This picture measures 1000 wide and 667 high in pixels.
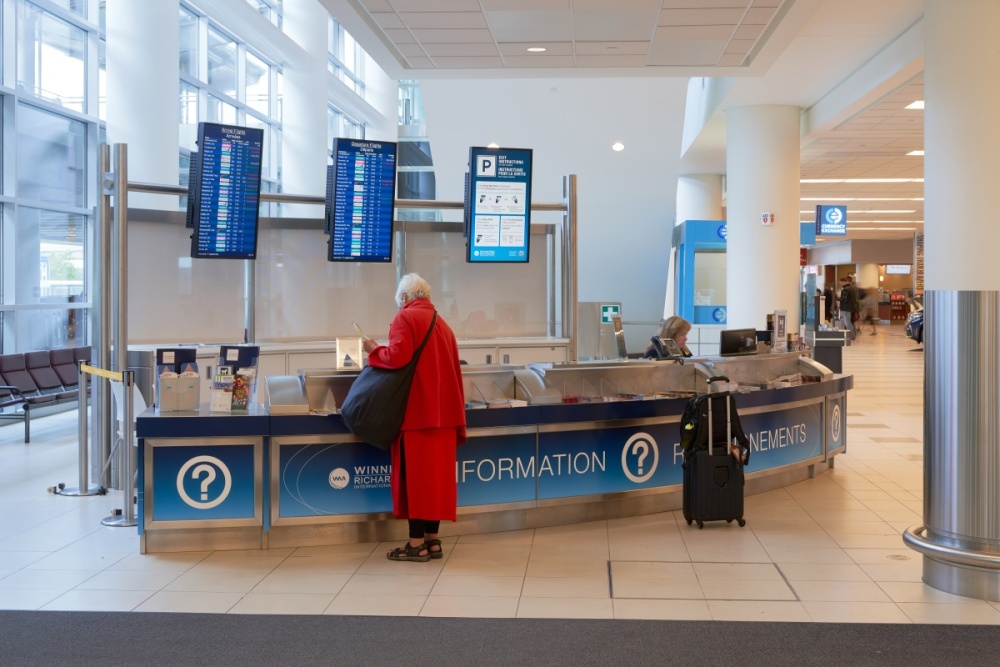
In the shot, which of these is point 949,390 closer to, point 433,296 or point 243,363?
point 243,363

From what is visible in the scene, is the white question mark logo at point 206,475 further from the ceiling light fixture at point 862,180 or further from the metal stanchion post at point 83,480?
the ceiling light fixture at point 862,180

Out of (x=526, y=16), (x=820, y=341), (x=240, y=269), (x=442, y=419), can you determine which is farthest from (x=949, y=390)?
(x=820, y=341)

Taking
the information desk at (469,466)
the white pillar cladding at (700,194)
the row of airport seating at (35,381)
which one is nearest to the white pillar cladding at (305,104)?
the white pillar cladding at (700,194)

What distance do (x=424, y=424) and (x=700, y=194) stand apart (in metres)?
14.1

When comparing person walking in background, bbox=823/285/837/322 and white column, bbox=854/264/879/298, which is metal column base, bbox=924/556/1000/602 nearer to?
person walking in background, bbox=823/285/837/322

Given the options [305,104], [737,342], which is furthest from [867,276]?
[737,342]

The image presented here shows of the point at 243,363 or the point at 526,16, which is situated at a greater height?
the point at 526,16

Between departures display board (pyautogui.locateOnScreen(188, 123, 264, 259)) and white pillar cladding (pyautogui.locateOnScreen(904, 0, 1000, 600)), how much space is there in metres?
4.71

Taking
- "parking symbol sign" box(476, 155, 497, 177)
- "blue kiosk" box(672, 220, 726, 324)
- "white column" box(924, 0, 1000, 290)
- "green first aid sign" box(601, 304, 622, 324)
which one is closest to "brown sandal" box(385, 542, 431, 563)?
"white column" box(924, 0, 1000, 290)

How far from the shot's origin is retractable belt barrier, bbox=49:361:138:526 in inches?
239

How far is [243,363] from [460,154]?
7.37 meters

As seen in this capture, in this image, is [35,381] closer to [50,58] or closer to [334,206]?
[50,58]

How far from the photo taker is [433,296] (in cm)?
884

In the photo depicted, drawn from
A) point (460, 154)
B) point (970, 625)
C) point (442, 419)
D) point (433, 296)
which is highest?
point (460, 154)
